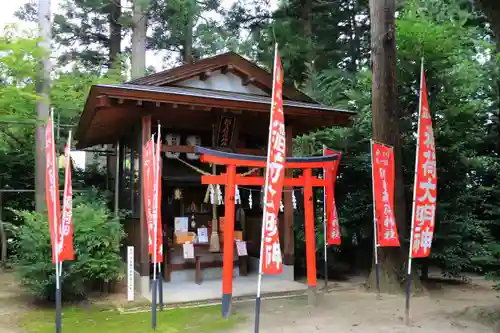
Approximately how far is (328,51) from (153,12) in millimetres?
7271

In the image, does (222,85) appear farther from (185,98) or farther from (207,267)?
(207,267)

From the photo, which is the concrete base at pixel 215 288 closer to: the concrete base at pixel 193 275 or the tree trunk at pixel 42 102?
the concrete base at pixel 193 275

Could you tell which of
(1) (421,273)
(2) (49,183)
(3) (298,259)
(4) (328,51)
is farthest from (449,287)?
(4) (328,51)

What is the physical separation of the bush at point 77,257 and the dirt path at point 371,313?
8.57ft

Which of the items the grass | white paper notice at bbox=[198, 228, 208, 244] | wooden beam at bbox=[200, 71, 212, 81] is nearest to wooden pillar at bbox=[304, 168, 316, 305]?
the grass

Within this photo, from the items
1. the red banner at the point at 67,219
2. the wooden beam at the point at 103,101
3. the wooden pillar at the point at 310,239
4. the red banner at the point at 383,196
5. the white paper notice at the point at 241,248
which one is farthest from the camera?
the white paper notice at the point at 241,248

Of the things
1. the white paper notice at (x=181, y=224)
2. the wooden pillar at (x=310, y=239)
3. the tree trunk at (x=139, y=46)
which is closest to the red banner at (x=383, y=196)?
the wooden pillar at (x=310, y=239)

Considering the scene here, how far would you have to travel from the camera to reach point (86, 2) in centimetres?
1748

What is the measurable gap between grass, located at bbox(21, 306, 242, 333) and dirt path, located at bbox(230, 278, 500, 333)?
1.73 ft

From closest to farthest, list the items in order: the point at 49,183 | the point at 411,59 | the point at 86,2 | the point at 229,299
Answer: the point at 49,183, the point at 229,299, the point at 411,59, the point at 86,2

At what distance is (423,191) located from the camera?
684 centimetres

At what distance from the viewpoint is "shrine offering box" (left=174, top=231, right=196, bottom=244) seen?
9875 millimetres

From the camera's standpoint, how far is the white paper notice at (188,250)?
9.59 metres

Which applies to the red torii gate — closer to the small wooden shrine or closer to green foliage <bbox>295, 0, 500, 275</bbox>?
the small wooden shrine
